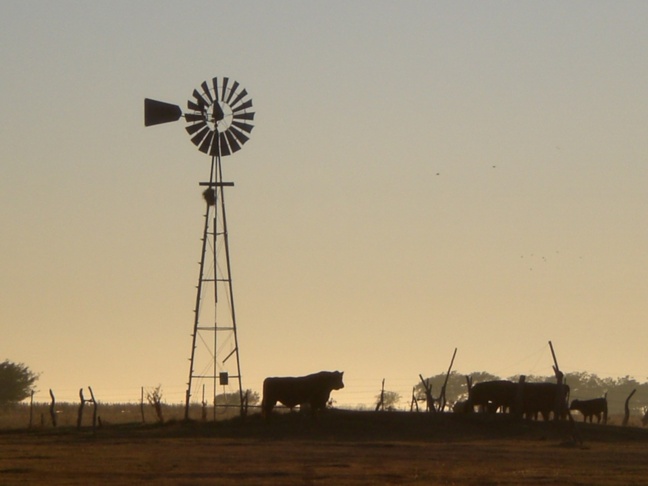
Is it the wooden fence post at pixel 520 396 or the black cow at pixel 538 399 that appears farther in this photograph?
the black cow at pixel 538 399

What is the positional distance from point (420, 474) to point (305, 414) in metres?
22.2

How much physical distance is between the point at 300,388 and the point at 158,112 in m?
Answer: 11.7

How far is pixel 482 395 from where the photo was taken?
198ft

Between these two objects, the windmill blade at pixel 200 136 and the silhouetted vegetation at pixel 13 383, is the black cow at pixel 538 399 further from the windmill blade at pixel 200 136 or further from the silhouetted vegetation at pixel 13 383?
the silhouetted vegetation at pixel 13 383

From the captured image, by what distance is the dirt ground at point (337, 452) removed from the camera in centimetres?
3009

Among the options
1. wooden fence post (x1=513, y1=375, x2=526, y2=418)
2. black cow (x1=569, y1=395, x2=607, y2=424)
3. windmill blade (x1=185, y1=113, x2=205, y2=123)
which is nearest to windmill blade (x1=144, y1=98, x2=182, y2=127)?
windmill blade (x1=185, y1=113, x2=205, y2=123)

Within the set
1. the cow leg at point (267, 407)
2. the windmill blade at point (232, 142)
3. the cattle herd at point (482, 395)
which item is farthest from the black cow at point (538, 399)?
the windmill blade at point (232, 142)

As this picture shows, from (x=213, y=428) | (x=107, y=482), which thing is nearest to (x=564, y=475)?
(x=107, y=482)

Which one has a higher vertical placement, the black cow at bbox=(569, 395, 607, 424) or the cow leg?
the black cow at bbox=(569, 395, 607, 424)

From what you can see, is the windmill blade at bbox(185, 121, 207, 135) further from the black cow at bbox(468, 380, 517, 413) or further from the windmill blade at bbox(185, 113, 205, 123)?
the black cow at bbox(468, 380, 517, 413)

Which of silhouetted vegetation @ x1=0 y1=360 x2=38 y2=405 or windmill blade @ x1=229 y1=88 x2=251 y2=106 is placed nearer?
windmill blade @ x1=229 y1=88 x2=251 y2=106

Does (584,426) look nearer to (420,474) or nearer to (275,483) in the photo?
(420,474)

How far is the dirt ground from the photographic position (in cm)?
3009

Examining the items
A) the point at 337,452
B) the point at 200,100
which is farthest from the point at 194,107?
the point at 337,452
